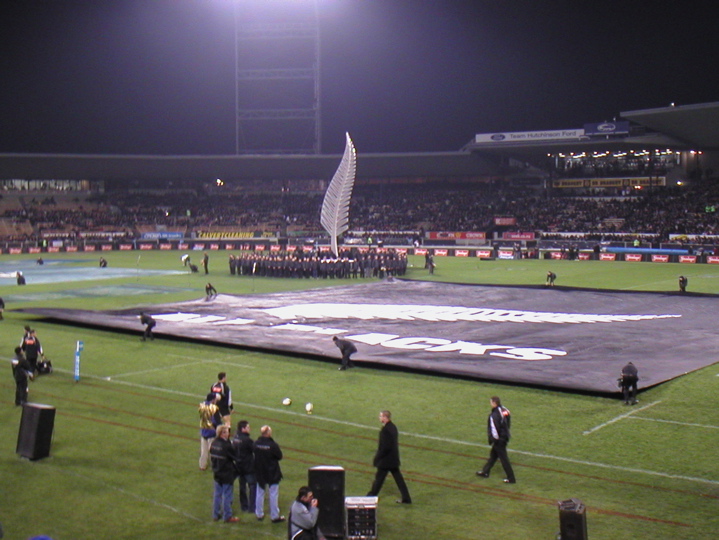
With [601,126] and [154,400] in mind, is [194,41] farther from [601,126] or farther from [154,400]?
[154,400]

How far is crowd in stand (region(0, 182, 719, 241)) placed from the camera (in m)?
73.0

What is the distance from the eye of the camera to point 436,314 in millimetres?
27109

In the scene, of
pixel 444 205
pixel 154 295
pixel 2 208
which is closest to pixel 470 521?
pixel 154 295

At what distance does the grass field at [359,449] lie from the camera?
33.1 feet

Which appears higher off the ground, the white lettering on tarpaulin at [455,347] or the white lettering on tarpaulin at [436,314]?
the white lettering on tarpaulin at [436,314]

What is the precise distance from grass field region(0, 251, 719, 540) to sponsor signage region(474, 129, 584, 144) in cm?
5796

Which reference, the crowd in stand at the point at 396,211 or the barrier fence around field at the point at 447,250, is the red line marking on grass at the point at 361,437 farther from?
the crowd in stand at the point at 396,211

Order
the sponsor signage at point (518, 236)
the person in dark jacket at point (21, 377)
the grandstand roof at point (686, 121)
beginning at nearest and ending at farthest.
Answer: the person in dark jacket at point (21, 377), the grandstand roof at point (686, 121), the sponsor signage at point (518, 236)

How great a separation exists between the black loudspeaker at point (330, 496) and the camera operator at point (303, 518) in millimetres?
1121

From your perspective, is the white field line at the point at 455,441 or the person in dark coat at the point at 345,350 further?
the person in dark coat at the point at 345,350

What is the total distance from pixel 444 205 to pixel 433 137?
33.5 feet

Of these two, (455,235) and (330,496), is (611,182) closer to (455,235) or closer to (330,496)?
(455,235)

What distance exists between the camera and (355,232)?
3196 inches

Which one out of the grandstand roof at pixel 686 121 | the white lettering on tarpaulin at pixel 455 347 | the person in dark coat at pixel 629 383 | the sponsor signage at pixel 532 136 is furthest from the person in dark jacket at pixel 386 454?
the sponsor signage at pixel 532 136
